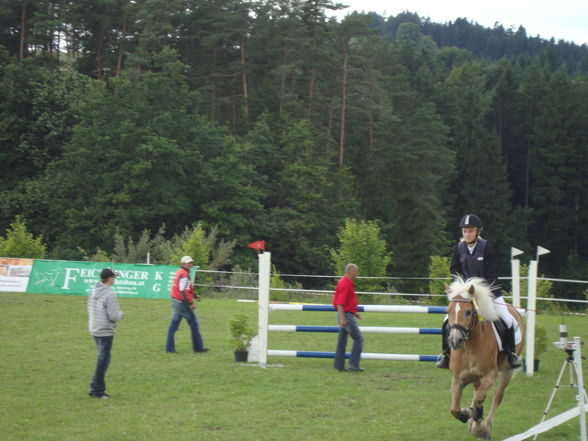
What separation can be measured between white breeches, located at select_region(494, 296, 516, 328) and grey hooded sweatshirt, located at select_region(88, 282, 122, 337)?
5.20 meters

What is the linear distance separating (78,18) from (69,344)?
150ft

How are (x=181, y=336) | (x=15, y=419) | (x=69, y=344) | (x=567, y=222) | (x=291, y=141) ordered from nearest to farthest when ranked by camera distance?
(x=15, y=419) < (x=69, y=344) < (x=181, y=336) < (x=291, y=141) < (x=567, y=222)

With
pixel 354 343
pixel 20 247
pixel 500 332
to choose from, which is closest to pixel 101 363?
pixel 354 343

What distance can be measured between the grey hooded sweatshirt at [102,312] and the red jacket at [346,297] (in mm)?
3887

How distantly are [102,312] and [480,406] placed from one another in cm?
537

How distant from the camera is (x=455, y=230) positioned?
262 feet

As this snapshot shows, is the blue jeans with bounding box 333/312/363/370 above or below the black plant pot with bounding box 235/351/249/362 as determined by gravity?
above

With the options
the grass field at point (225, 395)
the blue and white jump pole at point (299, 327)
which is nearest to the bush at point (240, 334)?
the grass field at point (225, 395)

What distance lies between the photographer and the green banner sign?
27500 mm

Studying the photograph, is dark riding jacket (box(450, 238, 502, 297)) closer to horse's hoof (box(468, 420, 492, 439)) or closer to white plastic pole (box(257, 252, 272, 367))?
horse's hoof (box(468, 420, 492, 439))

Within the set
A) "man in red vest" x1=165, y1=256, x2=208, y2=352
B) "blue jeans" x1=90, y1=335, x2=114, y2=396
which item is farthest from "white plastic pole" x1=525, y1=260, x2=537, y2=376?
"blue jeans" x1=90, y1=335, x2=114, y2=396

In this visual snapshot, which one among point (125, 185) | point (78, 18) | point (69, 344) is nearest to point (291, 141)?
point (125, 185)

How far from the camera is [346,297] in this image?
13.3 meters

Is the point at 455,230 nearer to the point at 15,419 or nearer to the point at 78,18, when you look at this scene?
the point at 78,18
